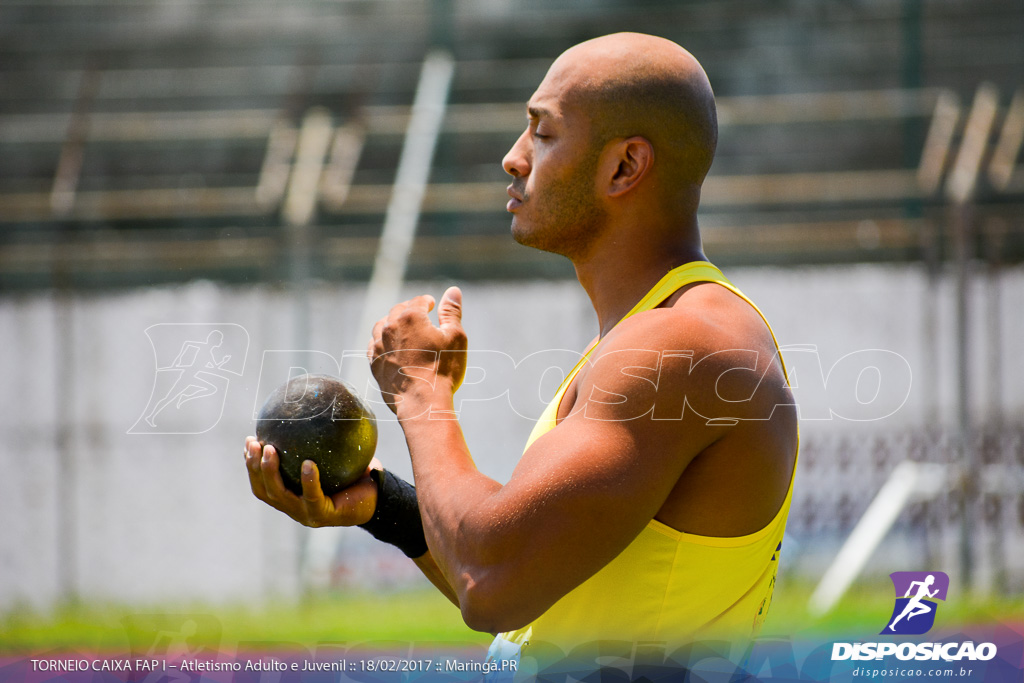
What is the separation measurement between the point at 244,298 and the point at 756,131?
4.36 meters

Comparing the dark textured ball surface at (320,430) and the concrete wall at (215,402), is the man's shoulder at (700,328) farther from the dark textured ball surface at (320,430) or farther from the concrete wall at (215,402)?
the concrete wall at (215,402)

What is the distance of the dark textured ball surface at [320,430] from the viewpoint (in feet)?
6.00

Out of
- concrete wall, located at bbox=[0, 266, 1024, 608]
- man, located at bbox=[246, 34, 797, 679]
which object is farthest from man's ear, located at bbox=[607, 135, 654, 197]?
concrete wall, located at bbox=[0, 266, 1024, 608]

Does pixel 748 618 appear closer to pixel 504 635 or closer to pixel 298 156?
pixel 504 635

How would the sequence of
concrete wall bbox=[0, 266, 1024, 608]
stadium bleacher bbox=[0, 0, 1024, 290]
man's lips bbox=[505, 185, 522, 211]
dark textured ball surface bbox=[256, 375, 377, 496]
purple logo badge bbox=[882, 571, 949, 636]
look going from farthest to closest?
stadium bleacher bbox=[0, 0, 1024, 290]
concrete wall bbox=[0, 266, 1024, 608]
purple logo badge bbox=[882, 571, 949, 636]
dark textured ball surface bbox=[256, 375, 377, 496]
man's lips bbox=[505, 185, 522, 211]

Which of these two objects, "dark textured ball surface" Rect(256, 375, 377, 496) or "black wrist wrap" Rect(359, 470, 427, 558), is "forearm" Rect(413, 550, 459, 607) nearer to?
"black wrist wrap" Rect(359, 470, 427, 558)

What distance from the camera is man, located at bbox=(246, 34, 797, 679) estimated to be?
135 centimetres

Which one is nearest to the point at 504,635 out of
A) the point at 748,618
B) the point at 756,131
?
the point at 748,618

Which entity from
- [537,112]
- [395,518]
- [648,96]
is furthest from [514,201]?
[395,518]

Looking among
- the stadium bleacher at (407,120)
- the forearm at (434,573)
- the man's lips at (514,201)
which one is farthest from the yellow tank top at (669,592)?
the stadium bleacher at (407,120)

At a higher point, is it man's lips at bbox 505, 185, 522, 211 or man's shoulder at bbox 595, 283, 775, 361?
man's lips at bbox 505, 185, 522, 211

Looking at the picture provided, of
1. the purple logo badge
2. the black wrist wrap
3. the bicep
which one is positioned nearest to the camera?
the bicep

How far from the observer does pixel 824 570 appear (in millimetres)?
5957

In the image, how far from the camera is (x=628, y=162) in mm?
1596
